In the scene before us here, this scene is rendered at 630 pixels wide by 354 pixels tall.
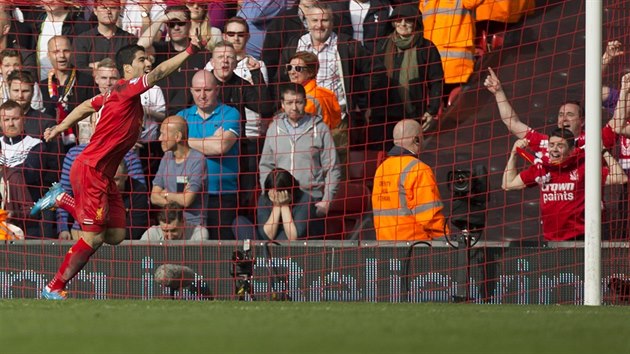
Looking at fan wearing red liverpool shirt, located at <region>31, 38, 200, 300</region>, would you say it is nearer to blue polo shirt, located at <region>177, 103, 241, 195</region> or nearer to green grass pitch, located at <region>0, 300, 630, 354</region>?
green grass pitch, located at <region>0, 300, 630, 354</region>

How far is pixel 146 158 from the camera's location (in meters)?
11.0

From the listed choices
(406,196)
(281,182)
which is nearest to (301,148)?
(281,182)

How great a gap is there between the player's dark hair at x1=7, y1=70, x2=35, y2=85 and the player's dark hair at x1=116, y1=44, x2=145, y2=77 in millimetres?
852

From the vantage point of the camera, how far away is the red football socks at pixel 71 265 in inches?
340

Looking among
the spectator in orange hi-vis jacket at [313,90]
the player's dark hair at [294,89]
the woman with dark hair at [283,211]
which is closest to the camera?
the woman with dark hair at [283,211]

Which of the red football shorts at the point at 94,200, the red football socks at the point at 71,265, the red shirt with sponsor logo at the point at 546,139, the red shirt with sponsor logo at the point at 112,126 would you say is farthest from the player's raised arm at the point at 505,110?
the red football socks at the point at 71,265

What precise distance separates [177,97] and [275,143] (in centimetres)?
114

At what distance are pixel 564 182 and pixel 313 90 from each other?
226 cm

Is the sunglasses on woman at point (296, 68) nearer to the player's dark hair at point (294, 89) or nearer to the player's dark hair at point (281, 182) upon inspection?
the player's dark hair at point (294, 89)

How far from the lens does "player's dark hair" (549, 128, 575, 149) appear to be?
9906 millimetres

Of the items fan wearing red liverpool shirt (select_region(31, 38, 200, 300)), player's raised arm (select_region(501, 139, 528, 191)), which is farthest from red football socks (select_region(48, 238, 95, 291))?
player's raised arm (select_region(501, 139, 528, 191))

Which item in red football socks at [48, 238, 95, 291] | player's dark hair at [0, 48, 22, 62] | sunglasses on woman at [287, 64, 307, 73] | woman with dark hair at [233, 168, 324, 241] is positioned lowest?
red football socks at [48, 238, 95, 291]

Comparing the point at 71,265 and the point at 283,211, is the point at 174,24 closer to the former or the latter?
the point at 283,211

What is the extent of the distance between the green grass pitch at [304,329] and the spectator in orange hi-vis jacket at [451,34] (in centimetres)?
427
